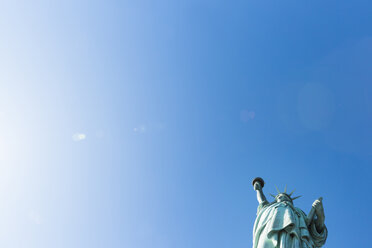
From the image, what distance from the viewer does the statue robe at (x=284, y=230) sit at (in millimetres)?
10977

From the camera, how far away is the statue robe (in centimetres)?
1098

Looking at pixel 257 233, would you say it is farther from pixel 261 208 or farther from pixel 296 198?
pixel 296 198

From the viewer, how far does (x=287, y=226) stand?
11172mm

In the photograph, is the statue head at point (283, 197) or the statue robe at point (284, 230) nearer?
the statue robe at point (284, 230)

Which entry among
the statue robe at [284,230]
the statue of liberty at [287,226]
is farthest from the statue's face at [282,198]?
the statue robe at [284,230]

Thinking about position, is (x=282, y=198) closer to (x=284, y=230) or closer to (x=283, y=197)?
(x=283, y=197)

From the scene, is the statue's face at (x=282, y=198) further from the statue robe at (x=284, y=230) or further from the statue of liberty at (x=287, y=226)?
the statue robe at (x=284, y=230)

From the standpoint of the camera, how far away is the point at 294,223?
11.2 m

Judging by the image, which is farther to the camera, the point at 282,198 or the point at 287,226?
the point at 282,198

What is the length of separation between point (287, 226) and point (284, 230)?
0.50 ft

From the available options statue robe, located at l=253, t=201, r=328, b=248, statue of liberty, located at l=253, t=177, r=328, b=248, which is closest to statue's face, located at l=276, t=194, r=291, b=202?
statue of liberty, located at l=253, t=177, r=328, b=248

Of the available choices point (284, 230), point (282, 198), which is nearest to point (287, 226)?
point (284, 230)

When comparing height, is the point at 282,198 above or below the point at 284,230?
above

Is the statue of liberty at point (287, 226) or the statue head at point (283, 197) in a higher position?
the statue head at point (283, 197)
